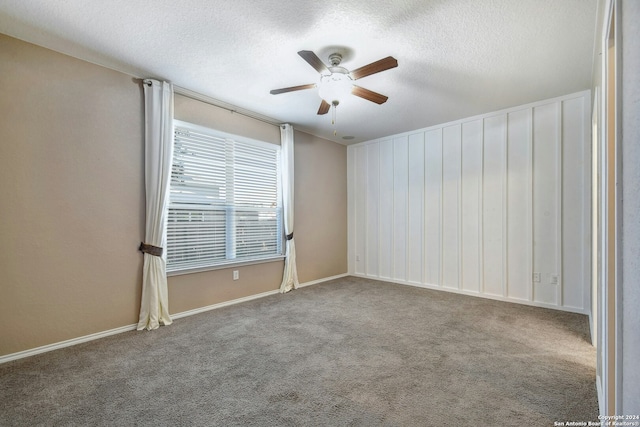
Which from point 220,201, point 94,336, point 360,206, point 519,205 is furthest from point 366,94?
point 94,336

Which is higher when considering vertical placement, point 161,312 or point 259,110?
point 259,110

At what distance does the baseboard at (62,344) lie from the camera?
2.36 m

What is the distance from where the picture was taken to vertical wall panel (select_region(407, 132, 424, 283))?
4840 mm

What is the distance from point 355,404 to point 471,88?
3345 mm

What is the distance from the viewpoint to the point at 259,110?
402 cm

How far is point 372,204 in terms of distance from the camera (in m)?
5.48

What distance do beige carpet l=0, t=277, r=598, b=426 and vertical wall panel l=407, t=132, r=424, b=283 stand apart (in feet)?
5.02

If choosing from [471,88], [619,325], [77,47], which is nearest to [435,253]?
[471,88]

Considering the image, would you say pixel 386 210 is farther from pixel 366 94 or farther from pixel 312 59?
pixel 312 59

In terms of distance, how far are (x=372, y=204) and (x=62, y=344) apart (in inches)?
179

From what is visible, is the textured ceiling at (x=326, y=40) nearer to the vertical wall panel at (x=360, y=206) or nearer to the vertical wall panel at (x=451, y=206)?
the vertical wall panel at (x=451, y=206)

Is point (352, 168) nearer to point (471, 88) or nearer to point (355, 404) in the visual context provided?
point (471, 88)

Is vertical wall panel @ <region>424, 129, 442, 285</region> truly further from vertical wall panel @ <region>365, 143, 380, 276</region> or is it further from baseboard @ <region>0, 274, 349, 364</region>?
baseboard @ <region>0, 274, 349, 364</region>

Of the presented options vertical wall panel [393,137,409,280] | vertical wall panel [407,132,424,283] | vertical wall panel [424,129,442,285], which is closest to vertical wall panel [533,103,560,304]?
vertical wall panel [424,129,442,285]
